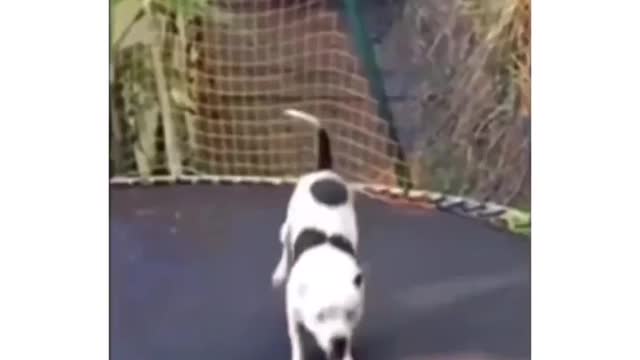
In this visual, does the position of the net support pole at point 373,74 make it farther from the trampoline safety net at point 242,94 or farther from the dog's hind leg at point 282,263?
the dog's hind leg at point 282,263

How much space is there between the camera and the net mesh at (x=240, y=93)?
4.17 feet

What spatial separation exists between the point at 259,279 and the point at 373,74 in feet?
0.86

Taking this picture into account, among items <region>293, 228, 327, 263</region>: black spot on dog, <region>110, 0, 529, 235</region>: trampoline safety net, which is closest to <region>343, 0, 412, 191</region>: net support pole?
<region>110, 0, 529, 235</region>: trampoline safety net

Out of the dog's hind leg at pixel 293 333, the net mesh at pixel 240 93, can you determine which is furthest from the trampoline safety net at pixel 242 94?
the dog's hind leg at pixel 293 333

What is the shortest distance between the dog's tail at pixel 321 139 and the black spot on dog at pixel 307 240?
0.07 meters

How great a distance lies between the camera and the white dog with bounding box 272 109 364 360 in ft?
4.13

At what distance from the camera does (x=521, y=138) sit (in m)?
1.29

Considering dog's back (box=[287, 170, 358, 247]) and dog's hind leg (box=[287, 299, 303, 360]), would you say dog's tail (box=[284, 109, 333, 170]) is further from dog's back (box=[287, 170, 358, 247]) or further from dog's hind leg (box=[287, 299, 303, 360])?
dog's hind leg (box=[287, 299, 303, 360])

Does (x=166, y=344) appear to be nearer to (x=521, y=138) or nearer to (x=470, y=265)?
(x=470, y=265)

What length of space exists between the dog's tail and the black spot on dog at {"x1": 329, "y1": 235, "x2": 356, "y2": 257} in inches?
3.1

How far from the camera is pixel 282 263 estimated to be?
1271mm
